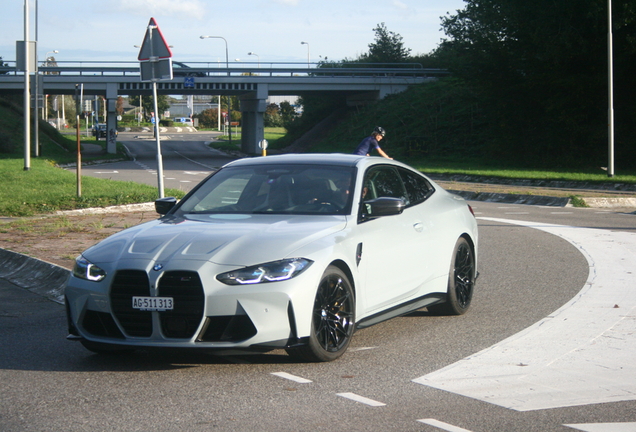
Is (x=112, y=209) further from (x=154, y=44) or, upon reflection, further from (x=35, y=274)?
(x=35, y=274)

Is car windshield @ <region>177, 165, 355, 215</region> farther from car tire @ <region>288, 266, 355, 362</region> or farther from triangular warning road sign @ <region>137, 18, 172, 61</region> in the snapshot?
triangular warning road sign @ <region>137, 18, 172, 61</region>

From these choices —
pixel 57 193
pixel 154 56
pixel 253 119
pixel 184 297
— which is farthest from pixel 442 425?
pixel 253 119

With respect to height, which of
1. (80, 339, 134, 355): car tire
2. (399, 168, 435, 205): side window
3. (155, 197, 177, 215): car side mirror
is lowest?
(80, 339, 134, 355): car tire

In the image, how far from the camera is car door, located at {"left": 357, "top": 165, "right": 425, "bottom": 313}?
6340 mm

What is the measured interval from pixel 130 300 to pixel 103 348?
516 mm

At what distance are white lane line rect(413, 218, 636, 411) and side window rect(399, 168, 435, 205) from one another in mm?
1526

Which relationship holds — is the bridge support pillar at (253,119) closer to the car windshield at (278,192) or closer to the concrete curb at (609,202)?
the concrete curb at (609,202)

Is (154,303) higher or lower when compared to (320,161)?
lower

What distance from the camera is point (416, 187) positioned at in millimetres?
7727

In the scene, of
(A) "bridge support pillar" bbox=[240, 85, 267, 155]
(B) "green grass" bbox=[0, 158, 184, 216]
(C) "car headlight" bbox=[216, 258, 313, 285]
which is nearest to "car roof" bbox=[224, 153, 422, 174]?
(C) "car headlight" bbox=[216, 258, 313, 285]

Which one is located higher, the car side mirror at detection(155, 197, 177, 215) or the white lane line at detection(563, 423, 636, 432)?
the car side mirror at detection(155, 197, 177, 215)

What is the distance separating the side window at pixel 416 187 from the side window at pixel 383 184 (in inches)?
4.6

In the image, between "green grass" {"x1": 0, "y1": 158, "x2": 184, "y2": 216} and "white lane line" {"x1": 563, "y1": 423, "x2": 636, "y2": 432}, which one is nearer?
"white lane line" {"x1": 563, "y1": 423, "x2": 636, "y2": 432}

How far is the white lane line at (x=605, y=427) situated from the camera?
4405 millimetres
